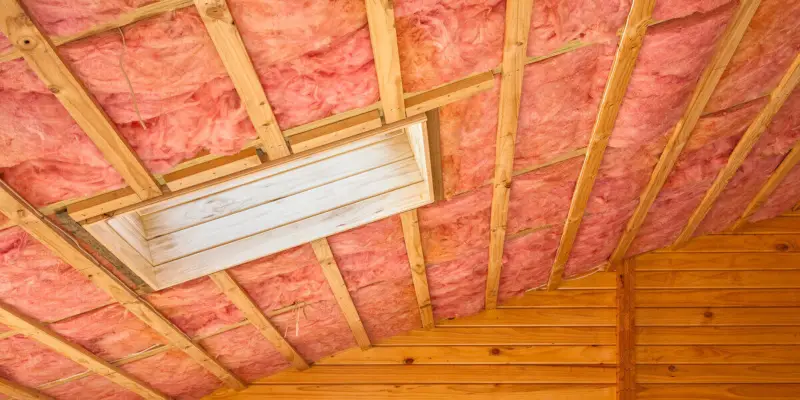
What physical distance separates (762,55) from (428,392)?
266 cm

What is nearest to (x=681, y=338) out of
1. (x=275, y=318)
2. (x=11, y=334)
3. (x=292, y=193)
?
(x=275, y=318)

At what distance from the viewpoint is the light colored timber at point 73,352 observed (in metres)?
2.93

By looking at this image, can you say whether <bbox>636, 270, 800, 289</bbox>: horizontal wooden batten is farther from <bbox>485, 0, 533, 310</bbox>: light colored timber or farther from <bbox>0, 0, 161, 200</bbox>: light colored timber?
<bbox>0, 0, 161, 200</bbox>: light colored timber

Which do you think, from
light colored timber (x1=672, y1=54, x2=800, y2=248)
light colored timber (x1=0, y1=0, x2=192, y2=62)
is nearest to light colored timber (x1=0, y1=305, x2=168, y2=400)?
light colored timber (x1=0, y1=0, x2=192, y2=62)

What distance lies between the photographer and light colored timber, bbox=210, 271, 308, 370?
3316 mm

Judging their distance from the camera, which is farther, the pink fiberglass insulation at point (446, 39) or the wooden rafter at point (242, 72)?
the pink fiberglass insulation at point (446, 39)

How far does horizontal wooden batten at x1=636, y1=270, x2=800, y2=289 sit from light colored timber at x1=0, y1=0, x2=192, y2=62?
12.3 ft

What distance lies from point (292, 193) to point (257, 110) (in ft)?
2.61

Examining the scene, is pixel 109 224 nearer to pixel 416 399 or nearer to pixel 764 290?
pixel 416 399

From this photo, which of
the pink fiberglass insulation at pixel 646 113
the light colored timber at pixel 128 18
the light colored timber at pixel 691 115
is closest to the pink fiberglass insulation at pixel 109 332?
the light colored timber at pixel 128 18

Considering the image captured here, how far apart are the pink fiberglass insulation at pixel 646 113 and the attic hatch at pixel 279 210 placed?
920 mm

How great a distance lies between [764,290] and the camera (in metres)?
4.83

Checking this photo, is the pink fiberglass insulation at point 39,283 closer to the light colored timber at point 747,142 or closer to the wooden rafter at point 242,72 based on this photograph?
the wooden rafter at point 242,72

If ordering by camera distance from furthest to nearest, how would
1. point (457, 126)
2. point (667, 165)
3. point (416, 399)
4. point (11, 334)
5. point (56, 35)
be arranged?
point (416, 399), point (667, 165), point (11, 334), point (457, 126), point (56, 35)
